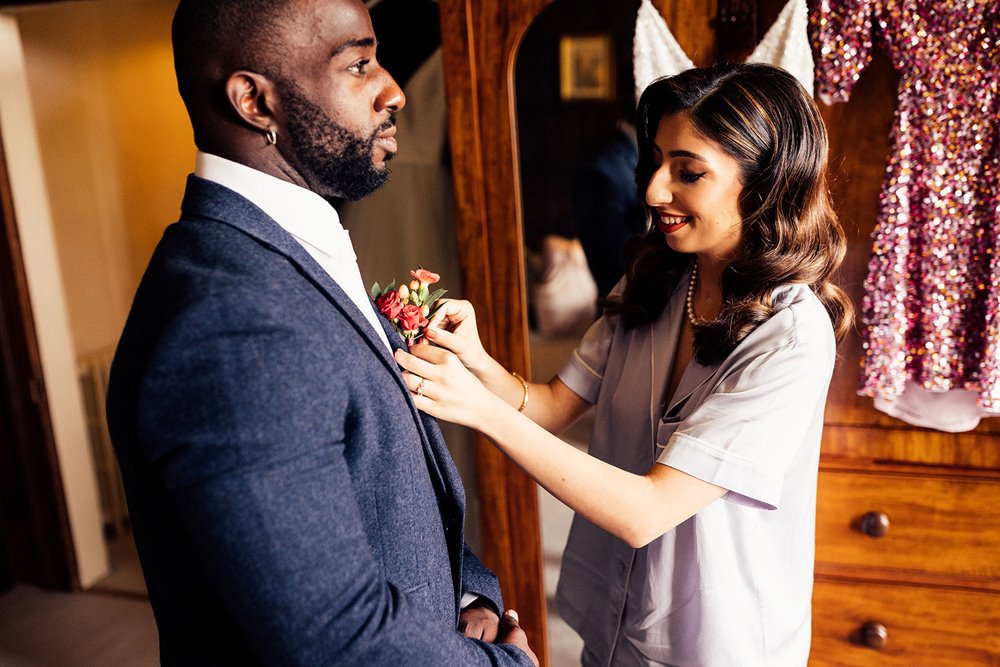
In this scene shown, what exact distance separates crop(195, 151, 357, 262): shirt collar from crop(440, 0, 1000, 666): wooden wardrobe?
2.92 ft

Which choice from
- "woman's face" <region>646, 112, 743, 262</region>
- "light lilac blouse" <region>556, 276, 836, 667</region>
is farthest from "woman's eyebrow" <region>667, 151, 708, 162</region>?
"light lilac blouse" <region>556, 276, 836, 667</region>

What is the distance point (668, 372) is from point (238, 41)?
928 millimetres

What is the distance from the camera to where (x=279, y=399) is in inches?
29.3

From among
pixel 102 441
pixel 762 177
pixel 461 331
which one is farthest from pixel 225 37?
pixel 102 441

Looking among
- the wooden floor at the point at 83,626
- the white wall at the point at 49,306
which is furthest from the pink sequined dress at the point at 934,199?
the white wall at the point at 49,306

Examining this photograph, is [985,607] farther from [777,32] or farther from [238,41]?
[238,41]

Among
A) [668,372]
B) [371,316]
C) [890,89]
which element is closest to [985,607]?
[668,372]

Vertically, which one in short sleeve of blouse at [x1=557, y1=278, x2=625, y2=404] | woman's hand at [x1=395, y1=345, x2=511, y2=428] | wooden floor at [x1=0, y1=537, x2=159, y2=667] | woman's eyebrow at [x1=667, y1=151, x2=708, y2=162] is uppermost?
woman's eyebrow at [x1=667, y1=151, x2=708, y2=162]

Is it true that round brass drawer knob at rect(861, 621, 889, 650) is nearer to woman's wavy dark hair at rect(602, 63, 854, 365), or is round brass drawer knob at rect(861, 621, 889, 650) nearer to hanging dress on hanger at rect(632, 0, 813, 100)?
woman's wavy dark hair at rect(602, 63, 854, 365)

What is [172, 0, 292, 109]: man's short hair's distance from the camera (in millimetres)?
855

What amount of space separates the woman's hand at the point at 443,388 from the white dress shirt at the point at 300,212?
8 centimetres

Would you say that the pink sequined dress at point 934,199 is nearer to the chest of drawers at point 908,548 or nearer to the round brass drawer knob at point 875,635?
the chest of drawers at point 908,548

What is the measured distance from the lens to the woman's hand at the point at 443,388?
1072mm

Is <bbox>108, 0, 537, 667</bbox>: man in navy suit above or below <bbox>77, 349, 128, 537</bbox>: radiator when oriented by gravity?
above
